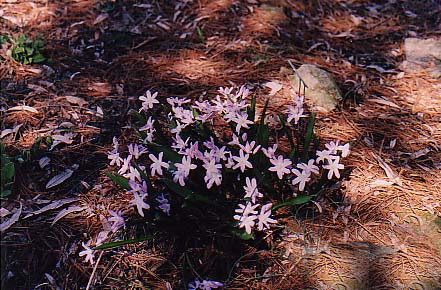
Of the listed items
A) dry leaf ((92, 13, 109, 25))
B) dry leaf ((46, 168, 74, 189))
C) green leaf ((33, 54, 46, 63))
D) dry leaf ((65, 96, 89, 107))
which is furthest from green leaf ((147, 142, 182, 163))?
dry leaf ((92, 13, 109, 25))

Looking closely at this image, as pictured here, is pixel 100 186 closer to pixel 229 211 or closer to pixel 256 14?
pixel 229 211

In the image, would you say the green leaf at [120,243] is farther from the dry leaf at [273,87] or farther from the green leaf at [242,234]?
the dry leaf at [273,87]

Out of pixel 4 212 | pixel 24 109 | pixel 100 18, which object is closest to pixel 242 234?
pixel 4 212

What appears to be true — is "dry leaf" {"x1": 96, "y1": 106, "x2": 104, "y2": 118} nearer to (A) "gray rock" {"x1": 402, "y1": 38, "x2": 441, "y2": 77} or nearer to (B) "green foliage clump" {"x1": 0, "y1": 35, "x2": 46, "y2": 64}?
(B) "green foliage clump" {"x1": 0, "y1": 35, "x2": 46, "y2": 64}

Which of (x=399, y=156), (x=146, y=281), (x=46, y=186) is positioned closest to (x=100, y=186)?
(x=46, y=186)

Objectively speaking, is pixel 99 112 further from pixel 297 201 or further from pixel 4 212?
pixel 297 201

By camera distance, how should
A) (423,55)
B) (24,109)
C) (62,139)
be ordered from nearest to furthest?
1. (62,139)
2. (24,109)
3. (423,55)
